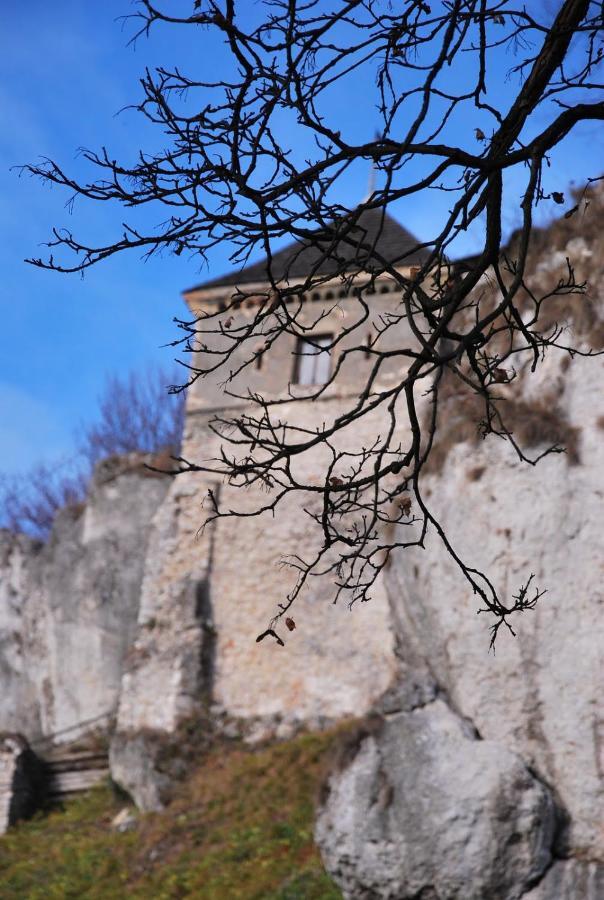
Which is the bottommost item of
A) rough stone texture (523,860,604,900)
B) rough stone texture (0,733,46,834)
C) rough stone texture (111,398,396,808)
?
rough stone texture (523,860,604,900)

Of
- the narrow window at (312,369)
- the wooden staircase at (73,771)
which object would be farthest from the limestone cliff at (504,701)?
the wooden staircase at (73,771)

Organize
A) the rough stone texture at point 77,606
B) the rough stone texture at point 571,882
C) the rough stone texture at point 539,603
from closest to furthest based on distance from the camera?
the rough stone texture at point 571,882 → the rough stone texture at point 539,603 → the rough stone texture at point 77,606

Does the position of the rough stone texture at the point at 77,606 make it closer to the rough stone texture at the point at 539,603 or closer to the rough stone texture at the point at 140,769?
the rough stone texture at the point at 140,769

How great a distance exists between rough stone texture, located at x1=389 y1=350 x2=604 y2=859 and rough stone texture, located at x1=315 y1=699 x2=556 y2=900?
0.37 m

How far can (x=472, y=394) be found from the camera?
12.7 metres

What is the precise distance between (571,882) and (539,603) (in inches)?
106

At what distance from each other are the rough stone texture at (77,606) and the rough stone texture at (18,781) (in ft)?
4.99

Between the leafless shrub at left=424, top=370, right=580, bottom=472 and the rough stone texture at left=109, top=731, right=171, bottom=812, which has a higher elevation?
the leafless shrub at left=424, top=370, right=580, bottom=472

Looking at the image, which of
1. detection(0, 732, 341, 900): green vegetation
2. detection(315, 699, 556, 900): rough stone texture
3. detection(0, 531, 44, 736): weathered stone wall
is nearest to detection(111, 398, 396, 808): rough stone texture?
detection(0, 732, 341, 900): green vegetation

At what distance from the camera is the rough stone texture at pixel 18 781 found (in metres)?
16.1

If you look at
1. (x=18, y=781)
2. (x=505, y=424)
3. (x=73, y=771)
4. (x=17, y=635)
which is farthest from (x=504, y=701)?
(x=17, y=635)

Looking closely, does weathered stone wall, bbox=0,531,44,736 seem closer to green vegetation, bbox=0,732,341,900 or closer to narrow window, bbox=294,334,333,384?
green vegetation, bbox=0,732,341,900

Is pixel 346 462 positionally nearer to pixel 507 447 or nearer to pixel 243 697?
pixel 243 697

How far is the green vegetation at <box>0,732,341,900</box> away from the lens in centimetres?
1168
